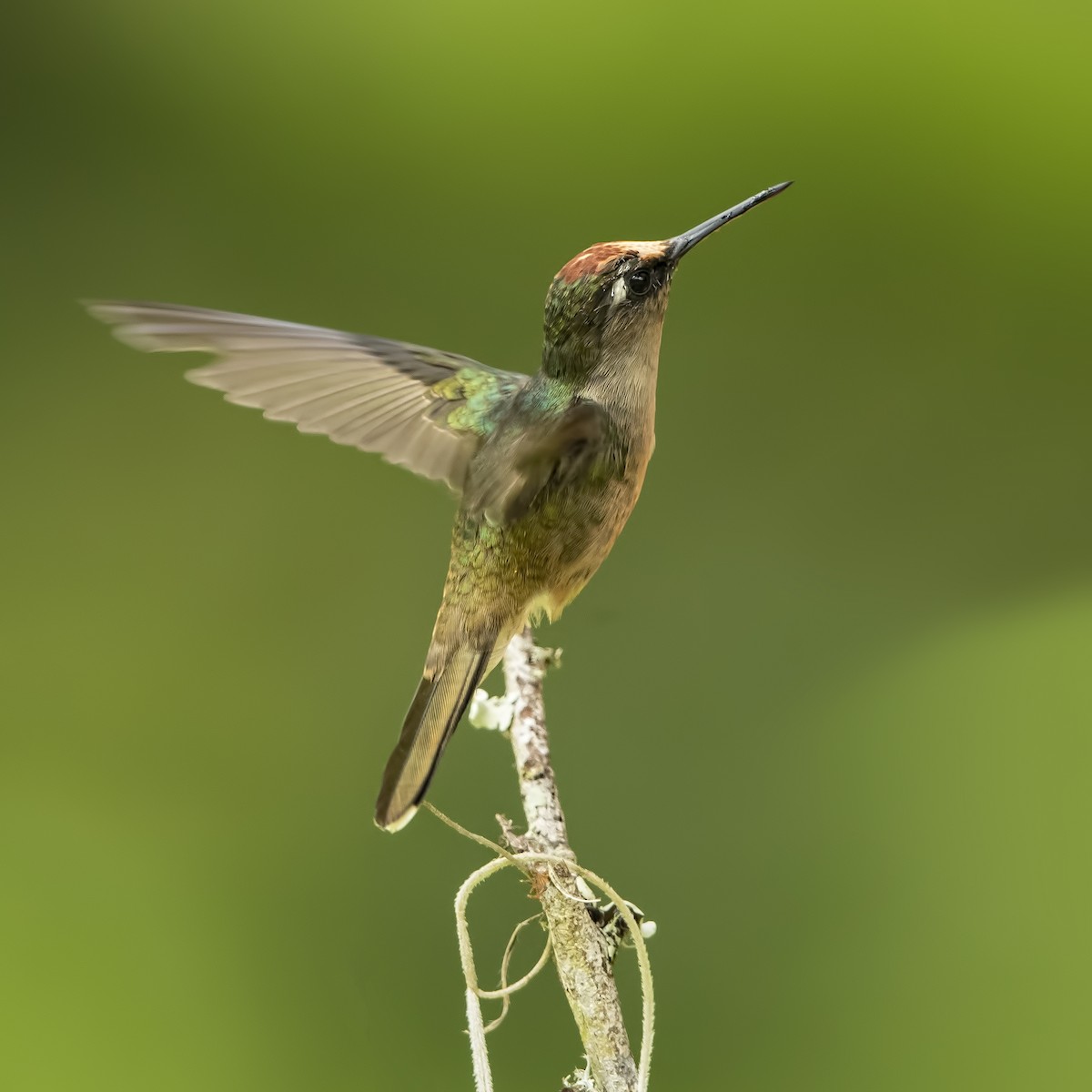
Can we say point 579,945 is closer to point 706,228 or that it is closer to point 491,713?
point 491,713

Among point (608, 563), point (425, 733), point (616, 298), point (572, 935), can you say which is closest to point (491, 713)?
point (425, 733)

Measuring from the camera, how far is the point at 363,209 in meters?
1.93

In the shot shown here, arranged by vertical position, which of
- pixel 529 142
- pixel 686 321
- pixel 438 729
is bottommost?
pixel 438 729

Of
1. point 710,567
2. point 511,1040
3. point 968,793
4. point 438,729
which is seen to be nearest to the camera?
point 438,729

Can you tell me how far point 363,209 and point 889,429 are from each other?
95cm

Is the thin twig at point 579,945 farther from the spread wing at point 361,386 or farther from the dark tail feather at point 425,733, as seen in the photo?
the spread wing at point 361,386

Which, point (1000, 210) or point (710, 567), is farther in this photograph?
point (710, 567)

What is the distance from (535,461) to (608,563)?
113 cm

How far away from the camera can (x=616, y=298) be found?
37.6 inches

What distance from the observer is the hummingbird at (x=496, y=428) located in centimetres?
91

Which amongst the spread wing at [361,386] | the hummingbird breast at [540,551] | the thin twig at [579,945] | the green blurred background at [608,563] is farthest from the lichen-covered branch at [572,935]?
the green blurred background at [608,563]

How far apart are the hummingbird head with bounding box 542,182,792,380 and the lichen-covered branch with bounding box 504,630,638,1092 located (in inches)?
12.6

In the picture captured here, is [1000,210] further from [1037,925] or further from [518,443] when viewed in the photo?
[518,443]

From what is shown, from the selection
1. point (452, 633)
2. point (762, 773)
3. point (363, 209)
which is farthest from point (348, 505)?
point (452, 633)
